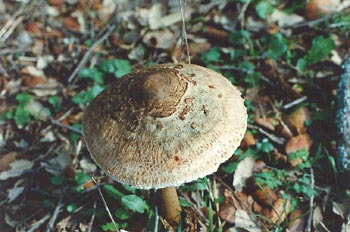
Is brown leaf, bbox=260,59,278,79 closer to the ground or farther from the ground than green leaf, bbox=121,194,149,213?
farther from the ground

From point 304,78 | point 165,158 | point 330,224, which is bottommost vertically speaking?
point 330,224

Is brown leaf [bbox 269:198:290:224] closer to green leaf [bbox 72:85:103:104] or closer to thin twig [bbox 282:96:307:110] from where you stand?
thin twig [bbox 282:96:307:110]

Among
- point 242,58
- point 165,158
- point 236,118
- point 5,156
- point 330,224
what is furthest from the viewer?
point 242,58

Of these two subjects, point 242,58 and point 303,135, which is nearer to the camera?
point 303,135

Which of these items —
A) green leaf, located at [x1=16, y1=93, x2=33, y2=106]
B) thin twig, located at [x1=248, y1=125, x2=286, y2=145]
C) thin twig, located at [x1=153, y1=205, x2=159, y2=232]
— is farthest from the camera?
green leaf, located at [x1=16, y1=93, x2=33, y2=106]

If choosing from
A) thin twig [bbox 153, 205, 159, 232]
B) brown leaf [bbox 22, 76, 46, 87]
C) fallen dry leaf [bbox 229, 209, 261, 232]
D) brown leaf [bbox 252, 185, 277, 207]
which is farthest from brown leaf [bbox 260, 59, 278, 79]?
brown leaf [bbox 22, 76, 46, 87]

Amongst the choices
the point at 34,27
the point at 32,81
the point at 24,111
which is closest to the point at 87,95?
the point at 24,111

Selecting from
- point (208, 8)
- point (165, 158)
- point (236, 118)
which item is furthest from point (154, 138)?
point (208, 8)

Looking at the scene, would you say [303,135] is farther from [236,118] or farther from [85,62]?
[85,62]

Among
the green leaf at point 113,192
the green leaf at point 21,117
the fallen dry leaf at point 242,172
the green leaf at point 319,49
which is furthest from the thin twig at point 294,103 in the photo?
the green leaf at point 21,117
